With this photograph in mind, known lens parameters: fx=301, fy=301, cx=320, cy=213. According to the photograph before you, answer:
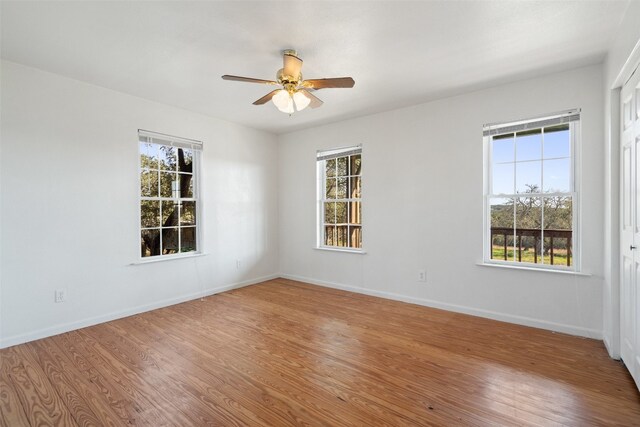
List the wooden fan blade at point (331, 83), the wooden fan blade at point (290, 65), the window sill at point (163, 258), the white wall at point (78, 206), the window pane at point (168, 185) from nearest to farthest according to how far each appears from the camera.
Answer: the wooden fan blade at point (331, 83) < the wooden fan blade at point (290, 65) < the white wall at point (78, 206) < the window sill at point (163, 258) < the window pane at point (168, 185)

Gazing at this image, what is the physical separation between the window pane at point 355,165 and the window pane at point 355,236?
0.88m

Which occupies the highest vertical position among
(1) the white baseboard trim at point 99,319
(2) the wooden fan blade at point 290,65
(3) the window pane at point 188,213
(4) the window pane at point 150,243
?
(2) the wooden fan blade at point 290,65

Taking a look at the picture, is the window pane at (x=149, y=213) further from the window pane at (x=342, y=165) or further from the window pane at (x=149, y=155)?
the window pane at (x=342, y=165)

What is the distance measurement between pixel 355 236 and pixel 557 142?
2756 mm

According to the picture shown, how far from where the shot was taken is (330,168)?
5.07 meters

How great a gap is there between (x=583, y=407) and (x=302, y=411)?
1.77 m


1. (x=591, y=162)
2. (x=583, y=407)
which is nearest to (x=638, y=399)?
(x=583, y=407)

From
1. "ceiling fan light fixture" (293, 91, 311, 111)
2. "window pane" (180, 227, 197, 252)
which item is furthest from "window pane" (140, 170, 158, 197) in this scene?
"ceiling fan light fixture" (293, 91, 311, 111)

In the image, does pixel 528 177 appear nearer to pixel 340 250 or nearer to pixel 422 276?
pixel 422 276

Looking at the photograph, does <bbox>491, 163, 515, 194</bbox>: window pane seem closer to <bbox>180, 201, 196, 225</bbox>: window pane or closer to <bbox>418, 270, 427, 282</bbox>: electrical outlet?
<bbox>418, 270, 427, 282</bbox>: electrical outlet

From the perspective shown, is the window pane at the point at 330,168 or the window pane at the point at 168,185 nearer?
the window pane at the point at 168,185

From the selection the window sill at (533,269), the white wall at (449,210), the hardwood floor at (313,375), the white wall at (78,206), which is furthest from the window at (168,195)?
the window sill at (533,269)

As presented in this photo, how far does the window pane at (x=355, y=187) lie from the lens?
185 inches

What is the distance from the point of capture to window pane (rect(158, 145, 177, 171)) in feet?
13.3
